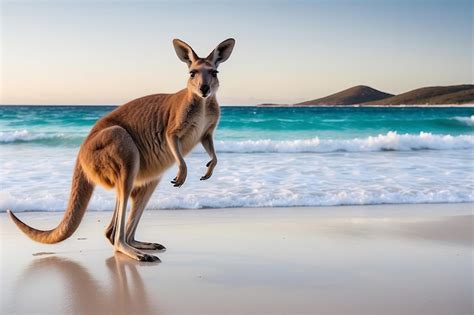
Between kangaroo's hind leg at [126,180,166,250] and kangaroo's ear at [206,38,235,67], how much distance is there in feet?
3.21

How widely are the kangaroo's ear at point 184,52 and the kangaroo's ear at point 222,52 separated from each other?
0.10 meters

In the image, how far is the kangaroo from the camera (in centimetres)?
408

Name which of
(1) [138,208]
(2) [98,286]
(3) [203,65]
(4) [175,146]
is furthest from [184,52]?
(2) [98,286]

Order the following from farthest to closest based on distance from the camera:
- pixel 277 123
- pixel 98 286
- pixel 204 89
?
pixel 277 123, pixel 204 89, pixel 98 286

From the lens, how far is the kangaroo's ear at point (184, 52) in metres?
4.07

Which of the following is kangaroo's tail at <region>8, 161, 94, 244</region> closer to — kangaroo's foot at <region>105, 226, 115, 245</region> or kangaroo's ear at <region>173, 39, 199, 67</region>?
kangaroo's foot at <region>105, 226, 115, 245</region>

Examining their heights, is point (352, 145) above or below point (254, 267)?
below

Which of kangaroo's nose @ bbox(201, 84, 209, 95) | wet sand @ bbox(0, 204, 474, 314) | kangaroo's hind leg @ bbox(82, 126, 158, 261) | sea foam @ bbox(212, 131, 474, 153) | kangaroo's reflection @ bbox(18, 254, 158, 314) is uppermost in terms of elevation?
kangaroo's nose @ bbox(201, 84, 209, 95)

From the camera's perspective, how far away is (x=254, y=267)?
396 centimetres

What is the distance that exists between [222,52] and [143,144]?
2.67 feet

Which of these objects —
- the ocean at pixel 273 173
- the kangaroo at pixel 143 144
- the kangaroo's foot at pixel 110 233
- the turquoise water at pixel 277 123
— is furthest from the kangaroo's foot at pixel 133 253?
the turquoise water at pixel 277 123

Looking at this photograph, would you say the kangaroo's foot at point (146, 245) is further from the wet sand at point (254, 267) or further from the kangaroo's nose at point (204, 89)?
the kangaroo's nose at point (204, 89)

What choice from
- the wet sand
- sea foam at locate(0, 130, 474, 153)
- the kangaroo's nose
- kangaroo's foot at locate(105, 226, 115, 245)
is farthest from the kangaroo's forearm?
sea foam at locate(0, 130, 474, 153)

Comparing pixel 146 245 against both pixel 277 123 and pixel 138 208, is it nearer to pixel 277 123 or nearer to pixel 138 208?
pixel 138 208
